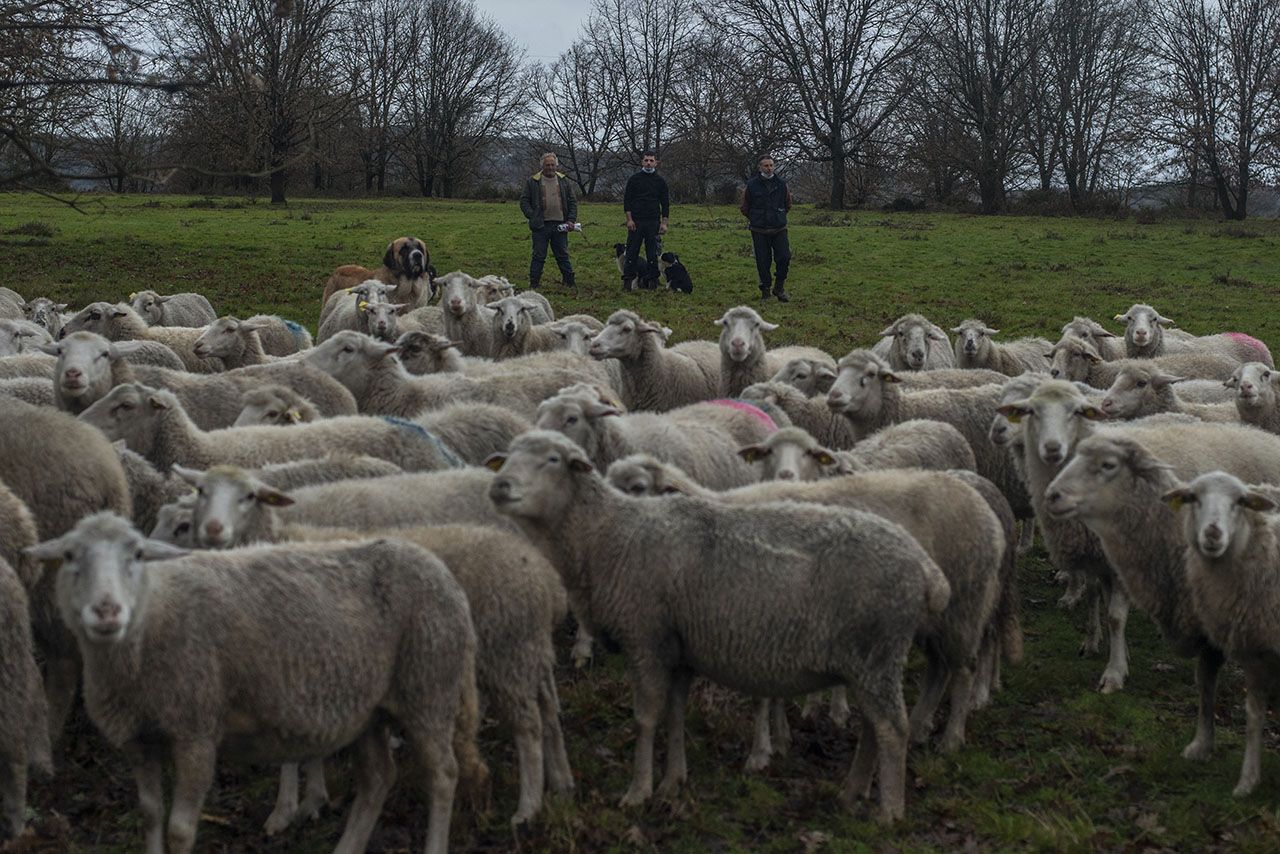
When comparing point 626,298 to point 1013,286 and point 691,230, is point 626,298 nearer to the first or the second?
point 1013,286

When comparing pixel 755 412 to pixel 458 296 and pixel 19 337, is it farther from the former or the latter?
pixel 19 337

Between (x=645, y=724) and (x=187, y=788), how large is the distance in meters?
1.91

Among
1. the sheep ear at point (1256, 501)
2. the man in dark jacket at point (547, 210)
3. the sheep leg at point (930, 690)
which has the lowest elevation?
the sheep leg at point (930, 690)

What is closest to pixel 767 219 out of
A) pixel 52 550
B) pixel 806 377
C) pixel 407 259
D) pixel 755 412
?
pixel 407 259

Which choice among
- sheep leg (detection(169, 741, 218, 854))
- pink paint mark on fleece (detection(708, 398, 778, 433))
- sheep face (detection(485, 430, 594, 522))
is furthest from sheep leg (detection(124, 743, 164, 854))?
pink paint mark on fleece (detection(708, 398, 778, 433))

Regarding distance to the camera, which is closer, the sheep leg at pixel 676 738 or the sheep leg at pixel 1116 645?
the sheep leg at pixel 676 738

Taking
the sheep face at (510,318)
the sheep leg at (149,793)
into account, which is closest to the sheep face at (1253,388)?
the sheep face at (510,318)

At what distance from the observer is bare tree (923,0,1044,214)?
167ft

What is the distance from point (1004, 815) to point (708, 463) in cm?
312

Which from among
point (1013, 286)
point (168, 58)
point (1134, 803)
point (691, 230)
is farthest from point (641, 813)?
point (691, 230)

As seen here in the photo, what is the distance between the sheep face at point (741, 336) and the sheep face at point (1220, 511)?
5.61 metres

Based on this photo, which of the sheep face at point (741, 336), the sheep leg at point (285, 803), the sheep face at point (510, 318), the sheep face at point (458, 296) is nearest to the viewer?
the sheep leg at point (285, 803)

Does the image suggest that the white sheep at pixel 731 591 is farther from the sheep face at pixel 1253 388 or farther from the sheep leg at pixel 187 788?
the sheep face at pixel 1253 388

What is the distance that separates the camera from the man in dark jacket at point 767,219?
66.6 feet
